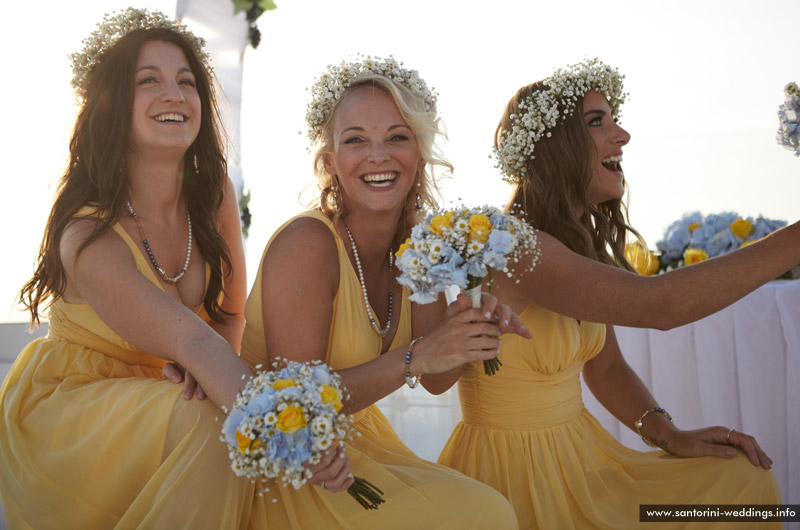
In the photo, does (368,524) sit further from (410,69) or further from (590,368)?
(410,69)

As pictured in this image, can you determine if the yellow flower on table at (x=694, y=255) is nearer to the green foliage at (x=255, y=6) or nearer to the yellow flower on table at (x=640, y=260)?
the yellow flower on table at (x=640, y=260)

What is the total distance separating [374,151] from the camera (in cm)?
267

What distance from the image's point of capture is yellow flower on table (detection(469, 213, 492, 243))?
1.96 metres

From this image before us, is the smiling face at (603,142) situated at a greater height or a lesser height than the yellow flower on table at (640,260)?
greater

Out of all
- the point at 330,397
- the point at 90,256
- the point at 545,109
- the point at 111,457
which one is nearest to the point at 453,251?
the point at 330,397

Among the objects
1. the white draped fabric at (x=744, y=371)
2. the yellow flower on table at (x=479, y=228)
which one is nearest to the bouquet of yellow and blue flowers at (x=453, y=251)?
the yellow flower on table at (x=479, y=228)

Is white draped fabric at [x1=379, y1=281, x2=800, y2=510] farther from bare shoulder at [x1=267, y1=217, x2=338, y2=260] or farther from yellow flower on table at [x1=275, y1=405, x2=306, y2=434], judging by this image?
yellow flower on table at [x1=275, y1=405, x2=306, y2=434]

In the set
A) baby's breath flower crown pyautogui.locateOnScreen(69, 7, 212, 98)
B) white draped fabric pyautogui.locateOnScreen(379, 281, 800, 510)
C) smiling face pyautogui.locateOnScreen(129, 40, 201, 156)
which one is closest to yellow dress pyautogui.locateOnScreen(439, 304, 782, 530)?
white draped fabric pyautogui.locateOnScreen(379, 281, 800, 510)

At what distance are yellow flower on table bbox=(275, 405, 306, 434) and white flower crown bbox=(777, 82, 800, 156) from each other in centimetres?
203

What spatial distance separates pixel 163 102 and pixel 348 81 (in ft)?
2.74

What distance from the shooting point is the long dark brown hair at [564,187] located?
9.29ft

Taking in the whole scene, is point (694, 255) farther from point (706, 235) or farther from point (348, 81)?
point (348, 81)

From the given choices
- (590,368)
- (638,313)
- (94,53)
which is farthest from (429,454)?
(94,53)

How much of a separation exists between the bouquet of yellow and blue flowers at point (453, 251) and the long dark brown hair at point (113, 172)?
1.42m
